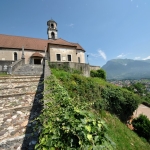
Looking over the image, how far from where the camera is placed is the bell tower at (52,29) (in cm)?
3359

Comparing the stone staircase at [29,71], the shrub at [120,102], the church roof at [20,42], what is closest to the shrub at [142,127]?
the shrub at [120,102]

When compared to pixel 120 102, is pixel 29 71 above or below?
above

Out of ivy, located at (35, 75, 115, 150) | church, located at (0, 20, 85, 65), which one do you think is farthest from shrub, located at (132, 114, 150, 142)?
church, located at (0, 20, 85, 65)

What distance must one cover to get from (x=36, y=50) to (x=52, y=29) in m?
10.8

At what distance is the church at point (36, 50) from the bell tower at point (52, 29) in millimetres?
4260

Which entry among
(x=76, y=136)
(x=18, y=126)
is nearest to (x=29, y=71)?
(x=18, y=126)

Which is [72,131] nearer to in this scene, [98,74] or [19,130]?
[19,130]

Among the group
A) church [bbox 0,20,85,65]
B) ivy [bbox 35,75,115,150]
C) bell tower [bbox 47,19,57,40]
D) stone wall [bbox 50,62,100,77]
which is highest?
bell tower [bbox 47,19,57,40]

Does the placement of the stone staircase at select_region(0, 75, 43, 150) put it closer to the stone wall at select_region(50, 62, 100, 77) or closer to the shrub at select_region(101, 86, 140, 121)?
the shrub at select_region(101, 86, 140, 121)

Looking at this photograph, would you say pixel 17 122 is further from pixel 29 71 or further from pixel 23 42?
pixel 23 42

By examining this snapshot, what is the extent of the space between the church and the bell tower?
4.26 meters

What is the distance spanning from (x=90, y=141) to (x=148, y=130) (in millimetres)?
10375

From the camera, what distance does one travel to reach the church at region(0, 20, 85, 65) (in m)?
22.3

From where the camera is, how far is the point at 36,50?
27.2 metres
